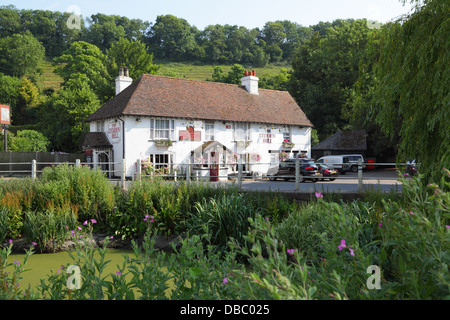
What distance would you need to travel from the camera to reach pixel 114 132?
29.9 meters

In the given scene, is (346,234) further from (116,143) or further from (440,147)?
(116,143)

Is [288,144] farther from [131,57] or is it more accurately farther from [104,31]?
[104,31]

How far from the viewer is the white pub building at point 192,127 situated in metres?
28.9

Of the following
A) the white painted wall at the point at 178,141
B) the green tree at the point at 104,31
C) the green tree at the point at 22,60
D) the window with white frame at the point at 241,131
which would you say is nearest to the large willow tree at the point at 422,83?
the white painted wall at the point at 178,141

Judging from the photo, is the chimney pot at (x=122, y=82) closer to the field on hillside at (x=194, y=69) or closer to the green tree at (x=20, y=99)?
the green tree at (x=20, y=99)

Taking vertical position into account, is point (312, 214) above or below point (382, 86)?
below

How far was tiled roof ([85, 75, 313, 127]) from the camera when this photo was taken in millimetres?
29547

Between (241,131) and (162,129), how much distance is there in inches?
270

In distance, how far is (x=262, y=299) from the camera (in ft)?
8.87

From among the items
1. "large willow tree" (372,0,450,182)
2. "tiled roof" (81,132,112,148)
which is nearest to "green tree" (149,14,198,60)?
"tiled roof" (81,132,112,148)

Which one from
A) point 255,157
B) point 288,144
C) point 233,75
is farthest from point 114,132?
point 233,75

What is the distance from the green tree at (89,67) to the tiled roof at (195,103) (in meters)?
13.2
